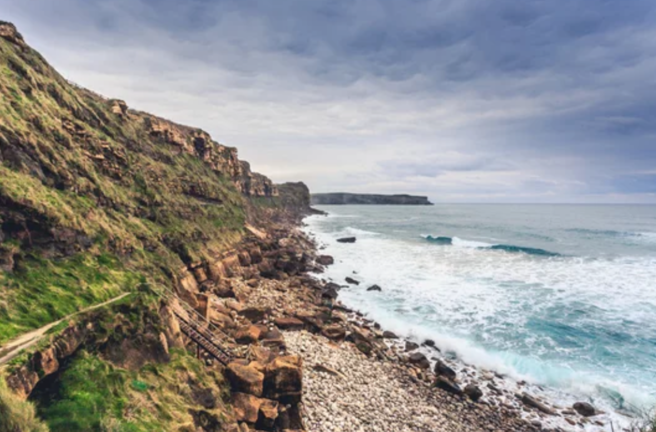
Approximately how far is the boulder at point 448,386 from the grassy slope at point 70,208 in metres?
16.5

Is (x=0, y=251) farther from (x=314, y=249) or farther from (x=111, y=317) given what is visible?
(x=314, y=249)

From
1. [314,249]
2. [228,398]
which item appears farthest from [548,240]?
[228,398]

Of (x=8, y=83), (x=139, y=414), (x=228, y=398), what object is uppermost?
(x=8, y=83)

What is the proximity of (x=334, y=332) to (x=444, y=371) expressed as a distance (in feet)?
23.1

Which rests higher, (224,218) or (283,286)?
(224,218)

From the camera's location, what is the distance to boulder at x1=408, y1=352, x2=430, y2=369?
19.3 metres

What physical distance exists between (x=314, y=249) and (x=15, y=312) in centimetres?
4589

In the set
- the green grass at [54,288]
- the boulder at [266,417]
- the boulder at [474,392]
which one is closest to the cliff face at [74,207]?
the green grass at [54,288]

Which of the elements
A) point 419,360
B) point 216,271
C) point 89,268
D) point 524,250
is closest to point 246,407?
point 89,268

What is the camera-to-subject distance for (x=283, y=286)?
99.2 ft

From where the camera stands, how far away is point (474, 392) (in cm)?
1670

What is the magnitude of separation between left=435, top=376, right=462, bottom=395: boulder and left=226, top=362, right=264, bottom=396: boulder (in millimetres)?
10290

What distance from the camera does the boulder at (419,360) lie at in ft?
63.5

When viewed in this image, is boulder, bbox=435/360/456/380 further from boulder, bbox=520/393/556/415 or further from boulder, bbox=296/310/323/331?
boulder, bbox=296/310/323/331
